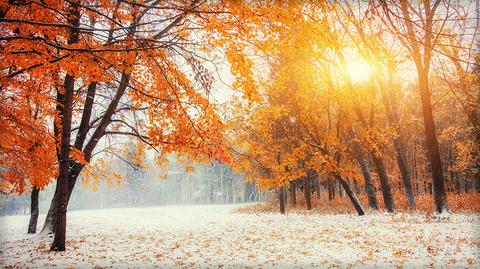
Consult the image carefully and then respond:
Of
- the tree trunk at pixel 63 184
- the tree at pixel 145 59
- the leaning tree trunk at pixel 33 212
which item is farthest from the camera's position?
the leaning tree trunk at pixel 33 212

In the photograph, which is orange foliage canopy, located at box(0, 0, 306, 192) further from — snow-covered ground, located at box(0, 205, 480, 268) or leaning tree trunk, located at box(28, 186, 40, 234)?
leaning tree trunk, located at box(28, 186, 40, 234)

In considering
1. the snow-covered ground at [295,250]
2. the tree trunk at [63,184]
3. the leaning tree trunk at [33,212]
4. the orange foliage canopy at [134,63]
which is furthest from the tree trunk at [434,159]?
the leaning tree trunk at [33,212]

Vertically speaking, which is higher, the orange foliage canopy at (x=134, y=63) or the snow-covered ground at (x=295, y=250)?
the orange foliage canopy at (x=134, y=63)

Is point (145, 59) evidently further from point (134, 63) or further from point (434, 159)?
point (434, 159)

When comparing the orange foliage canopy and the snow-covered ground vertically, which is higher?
the orange foliage canopy

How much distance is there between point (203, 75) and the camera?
523cm

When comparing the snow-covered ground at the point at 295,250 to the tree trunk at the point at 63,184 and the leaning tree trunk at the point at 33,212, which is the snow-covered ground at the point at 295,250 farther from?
the leaning tree trunk at the point at 33,212

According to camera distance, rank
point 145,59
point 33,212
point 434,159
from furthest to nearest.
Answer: point 33,212, point 434,159, point 145,59

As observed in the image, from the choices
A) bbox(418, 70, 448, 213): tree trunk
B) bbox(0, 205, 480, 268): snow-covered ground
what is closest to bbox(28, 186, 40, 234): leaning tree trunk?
bbox(0, 205, 480, 268): snow-covered ground

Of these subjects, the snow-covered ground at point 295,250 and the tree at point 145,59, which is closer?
the tree at point 145,59

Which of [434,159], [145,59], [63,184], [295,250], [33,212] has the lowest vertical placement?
[295,250]

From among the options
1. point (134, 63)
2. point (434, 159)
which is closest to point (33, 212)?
point (134, 63)

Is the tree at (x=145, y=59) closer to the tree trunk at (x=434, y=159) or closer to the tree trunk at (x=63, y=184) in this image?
the tree trunk at (x=63, y=184)

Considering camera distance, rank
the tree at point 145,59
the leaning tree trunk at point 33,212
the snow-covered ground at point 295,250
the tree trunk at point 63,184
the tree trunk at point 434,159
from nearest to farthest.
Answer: the tree at point 145,59 < the snow-covered ground at point 295,250 < the tree trunk at point 63,184 < the tree trunk at point 434,159 < the leaning tree trunk at point 33,212
